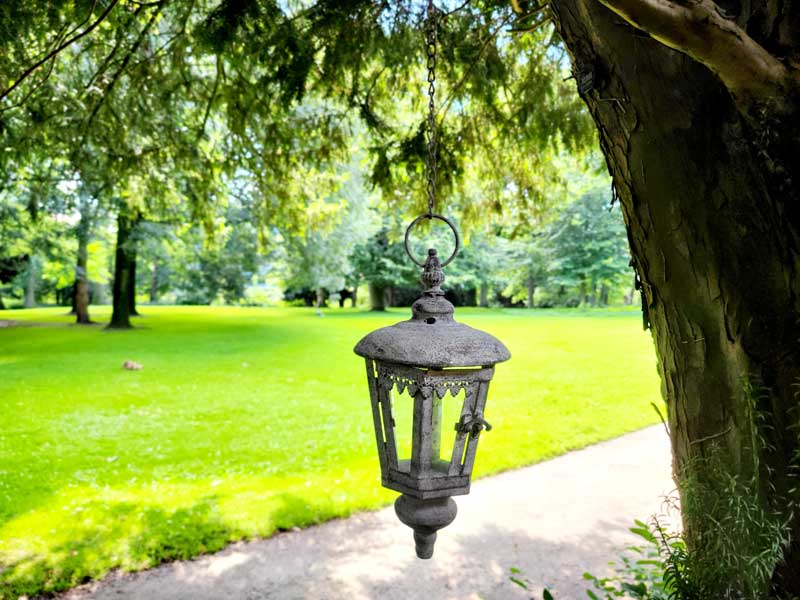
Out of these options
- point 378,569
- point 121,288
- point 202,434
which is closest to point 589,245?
point 121,288

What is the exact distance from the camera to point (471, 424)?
6.65 feet

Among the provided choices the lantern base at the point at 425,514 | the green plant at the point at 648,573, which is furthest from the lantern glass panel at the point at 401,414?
the green plant at the point at 648,573

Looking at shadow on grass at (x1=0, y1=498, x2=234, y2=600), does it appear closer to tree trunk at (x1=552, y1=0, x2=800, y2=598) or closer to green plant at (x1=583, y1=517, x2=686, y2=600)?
green plant at (x1=583, y1=517, x2=686, y2=600)

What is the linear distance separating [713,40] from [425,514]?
179cm

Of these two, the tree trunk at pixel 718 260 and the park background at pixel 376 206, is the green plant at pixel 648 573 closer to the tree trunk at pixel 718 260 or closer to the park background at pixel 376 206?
the park background at pixel 376 206

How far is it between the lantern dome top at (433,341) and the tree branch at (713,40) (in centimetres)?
101

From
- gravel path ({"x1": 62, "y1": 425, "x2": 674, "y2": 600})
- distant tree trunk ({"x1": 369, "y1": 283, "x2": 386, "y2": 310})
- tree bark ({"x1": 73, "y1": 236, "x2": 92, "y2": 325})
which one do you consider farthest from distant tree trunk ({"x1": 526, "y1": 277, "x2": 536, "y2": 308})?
gravel path ({"x1": 62, "y1": 425, "x2": 674, "y2": 600})

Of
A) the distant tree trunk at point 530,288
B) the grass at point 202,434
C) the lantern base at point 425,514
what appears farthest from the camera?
the distant tree trunk at point 530,288

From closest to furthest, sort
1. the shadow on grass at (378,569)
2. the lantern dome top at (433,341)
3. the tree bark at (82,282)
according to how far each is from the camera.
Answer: the lantern dome top at (433,341), the shadow on grass at (378,569), the tree bark at (82,282)

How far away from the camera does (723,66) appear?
167 cm

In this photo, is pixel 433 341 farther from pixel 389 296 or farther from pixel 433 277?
pixel 389 296

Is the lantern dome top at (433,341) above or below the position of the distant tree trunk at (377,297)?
above

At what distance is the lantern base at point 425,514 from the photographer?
2.09 meters

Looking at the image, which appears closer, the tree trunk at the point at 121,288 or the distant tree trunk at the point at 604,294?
the tree trunk at the point at 121,288
